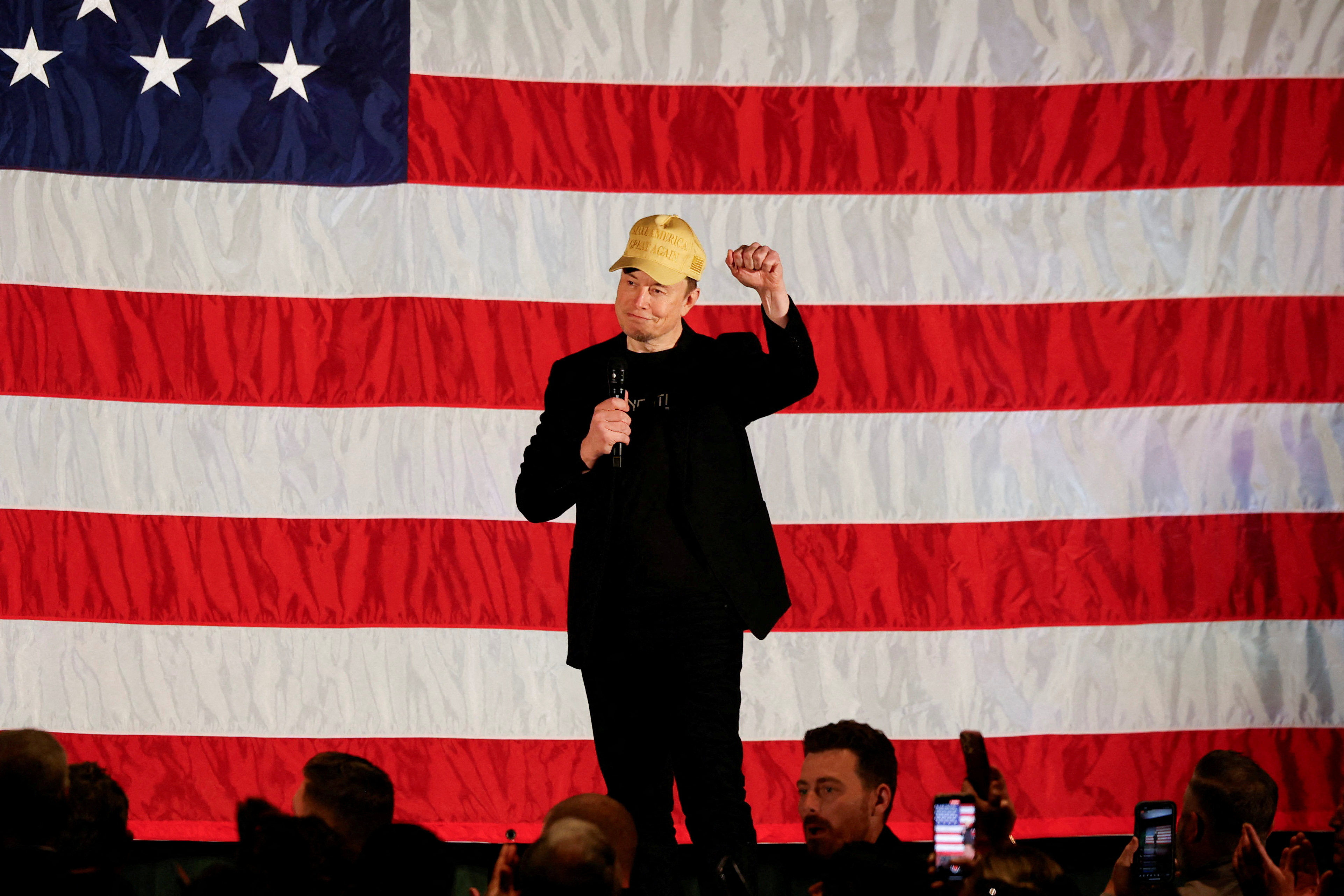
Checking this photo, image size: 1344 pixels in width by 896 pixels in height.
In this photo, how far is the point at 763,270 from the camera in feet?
9.00

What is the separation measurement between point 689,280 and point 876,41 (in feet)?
4.60

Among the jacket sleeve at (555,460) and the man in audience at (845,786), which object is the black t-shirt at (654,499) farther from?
the man in audience at (845,786)

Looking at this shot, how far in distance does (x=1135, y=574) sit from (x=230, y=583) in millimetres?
2448

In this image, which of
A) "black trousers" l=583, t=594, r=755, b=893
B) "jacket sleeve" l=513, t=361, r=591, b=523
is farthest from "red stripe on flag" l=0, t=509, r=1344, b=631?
"black trousers" l=583, t=594, r=755, b=893

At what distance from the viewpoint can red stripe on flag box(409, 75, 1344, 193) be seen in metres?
3.88

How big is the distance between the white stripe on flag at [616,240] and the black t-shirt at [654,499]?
3.43ft

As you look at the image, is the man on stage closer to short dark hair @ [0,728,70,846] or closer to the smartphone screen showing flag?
the smartphone screen showing flag

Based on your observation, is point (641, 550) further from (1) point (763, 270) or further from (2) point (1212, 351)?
(2) point (1212, 351)

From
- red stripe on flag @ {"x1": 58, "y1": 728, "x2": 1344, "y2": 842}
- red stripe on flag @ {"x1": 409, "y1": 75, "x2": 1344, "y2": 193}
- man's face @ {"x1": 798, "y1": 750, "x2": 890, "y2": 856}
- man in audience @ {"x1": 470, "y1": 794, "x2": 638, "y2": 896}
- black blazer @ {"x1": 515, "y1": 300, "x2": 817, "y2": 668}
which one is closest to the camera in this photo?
man in audience @ {"x1": 470, "y1": 794, "x2": 638, "y2": 896}

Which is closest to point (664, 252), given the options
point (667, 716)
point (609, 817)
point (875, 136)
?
point (667, 716)

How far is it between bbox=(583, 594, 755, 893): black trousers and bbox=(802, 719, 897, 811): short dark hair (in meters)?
0.16

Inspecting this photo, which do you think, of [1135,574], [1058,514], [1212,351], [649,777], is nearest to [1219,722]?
[1135,574]

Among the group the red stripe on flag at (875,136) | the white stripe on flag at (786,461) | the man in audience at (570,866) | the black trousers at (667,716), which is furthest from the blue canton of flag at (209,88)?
the man in audience at (570,866)

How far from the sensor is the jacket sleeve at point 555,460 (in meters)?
2.79
